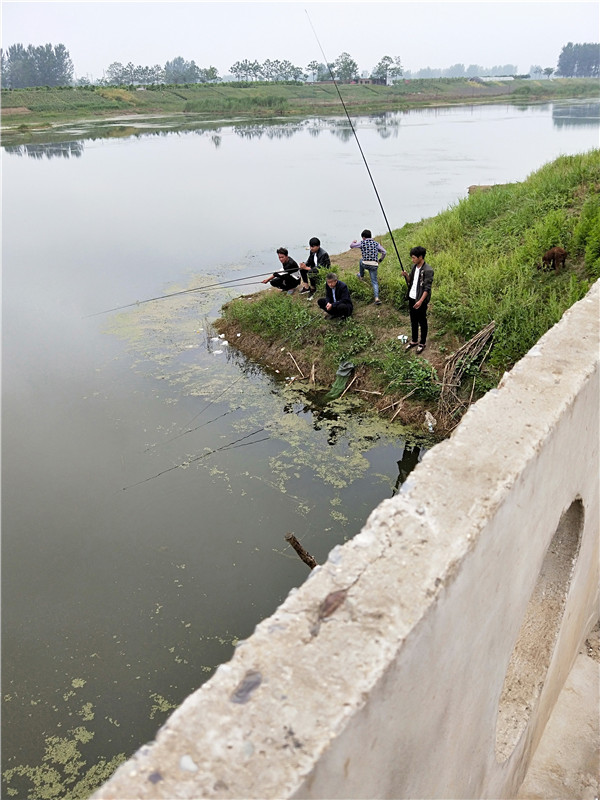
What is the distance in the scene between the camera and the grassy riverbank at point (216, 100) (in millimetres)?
43281

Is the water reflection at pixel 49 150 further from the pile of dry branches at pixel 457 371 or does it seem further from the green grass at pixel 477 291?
the pile of dry branches at pixel 457 371

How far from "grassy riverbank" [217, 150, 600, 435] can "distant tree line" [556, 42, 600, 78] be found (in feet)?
343

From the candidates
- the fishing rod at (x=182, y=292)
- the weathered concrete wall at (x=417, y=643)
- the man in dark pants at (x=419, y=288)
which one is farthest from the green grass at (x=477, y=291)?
the weathered concrete wall at (x=417, y=643)

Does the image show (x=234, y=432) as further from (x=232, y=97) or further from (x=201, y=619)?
(x=232, y=97)

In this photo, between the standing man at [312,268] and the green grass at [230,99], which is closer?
the standing man at [312,268]

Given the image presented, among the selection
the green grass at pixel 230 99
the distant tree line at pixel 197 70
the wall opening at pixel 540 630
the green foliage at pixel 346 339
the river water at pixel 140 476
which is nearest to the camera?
the wall opening at pixel 540 630

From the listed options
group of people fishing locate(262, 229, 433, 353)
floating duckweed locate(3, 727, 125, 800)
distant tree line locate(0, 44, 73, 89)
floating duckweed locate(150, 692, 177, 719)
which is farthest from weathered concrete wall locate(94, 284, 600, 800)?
distant tree line locate(0, 44, 73, 89)

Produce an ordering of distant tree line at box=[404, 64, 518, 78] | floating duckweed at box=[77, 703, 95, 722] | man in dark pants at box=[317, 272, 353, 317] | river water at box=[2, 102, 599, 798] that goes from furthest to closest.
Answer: distant tree line at box=[404, 64, 518, 78] < man in dark pants at box=[317, 272, 353, 317] < river water at box=[2, 102, 599, 798] < floating duckweed at box=[77, 703, 95, 722]

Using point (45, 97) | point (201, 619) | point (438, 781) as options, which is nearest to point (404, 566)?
point (438, 781)

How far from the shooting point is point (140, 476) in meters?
6.16

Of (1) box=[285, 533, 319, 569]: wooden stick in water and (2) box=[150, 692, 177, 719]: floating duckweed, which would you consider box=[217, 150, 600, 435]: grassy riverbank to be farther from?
(2) box=[150, 692, 177, 719]: floating duckweed

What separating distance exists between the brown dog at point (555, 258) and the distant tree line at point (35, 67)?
77.1 metres

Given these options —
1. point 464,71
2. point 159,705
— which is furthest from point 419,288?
point 464,71

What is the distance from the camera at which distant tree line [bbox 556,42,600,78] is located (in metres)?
92.9
